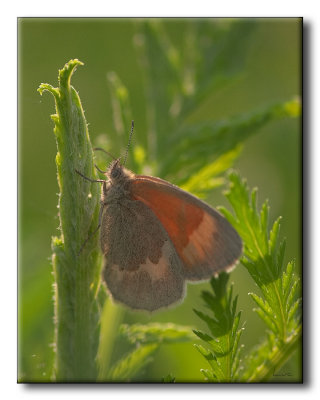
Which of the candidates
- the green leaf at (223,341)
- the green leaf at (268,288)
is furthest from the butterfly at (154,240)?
the green leaf at (223,341)

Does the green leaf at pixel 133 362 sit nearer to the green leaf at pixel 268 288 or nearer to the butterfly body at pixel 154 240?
the butterfly body at pixel 154 240

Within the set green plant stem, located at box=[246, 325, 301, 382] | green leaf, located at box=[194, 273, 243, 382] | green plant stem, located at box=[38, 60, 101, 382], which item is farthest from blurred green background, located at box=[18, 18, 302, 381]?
green leaf, located at box=[194, 273, 243, 382]

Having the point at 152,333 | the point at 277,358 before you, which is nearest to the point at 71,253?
the point at 152,333

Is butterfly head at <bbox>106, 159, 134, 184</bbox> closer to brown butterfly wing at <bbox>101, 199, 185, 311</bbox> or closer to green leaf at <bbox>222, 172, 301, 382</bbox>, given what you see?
brown butterfly wing at <bbox>101, 199, 185, 311</bbox>
